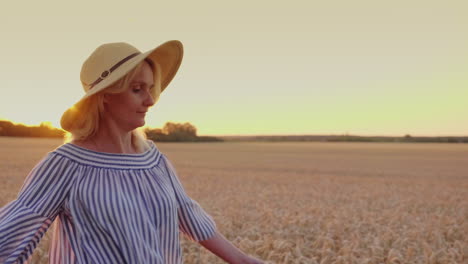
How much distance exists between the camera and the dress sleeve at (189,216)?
6.59ft

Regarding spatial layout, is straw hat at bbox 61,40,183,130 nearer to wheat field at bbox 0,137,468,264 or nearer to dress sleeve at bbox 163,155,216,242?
dress sleeve at bbox 163,155,216,242

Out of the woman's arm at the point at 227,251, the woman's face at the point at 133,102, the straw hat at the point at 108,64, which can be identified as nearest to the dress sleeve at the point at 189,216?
the woman's arm at the point at 227,251

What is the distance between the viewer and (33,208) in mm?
1675

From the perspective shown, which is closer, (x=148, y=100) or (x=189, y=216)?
(x=148, y=100)

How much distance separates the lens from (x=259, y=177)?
56.0 ft

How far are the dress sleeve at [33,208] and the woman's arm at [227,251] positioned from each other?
0.69 meters

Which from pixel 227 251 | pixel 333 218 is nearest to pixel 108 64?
pixel 227 251

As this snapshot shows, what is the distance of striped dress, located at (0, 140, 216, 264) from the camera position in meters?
1.68

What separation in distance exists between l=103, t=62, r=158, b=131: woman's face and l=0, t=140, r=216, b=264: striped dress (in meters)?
0.14

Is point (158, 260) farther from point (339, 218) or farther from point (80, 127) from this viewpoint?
point (339, 218)

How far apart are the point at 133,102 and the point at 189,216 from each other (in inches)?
22.6

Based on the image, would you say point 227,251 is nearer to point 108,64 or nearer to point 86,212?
point 86,212

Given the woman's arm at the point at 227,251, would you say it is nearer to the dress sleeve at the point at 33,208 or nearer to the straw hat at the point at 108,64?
the dress sleeve at the point at 33,208

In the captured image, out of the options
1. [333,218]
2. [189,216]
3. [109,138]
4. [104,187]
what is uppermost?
[109,138]
